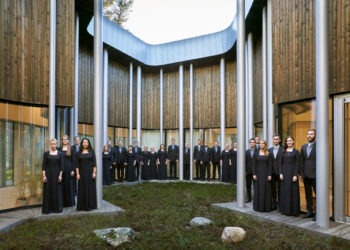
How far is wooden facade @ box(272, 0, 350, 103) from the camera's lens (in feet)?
18.9

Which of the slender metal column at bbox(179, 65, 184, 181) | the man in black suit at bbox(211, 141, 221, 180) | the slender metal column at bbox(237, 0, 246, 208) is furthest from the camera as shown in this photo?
the slender metal column at bbox(179, 65, 184, 181)

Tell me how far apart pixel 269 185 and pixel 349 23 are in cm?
351

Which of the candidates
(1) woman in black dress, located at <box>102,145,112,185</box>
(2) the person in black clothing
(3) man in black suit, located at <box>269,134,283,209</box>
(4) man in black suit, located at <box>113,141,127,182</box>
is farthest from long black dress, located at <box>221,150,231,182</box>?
(3) man in black suit, located at <box>269,134,283,209</box>

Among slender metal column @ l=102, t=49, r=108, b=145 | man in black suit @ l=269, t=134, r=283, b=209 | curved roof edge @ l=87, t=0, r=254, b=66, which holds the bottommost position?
man in black suit @ l=269, t=134, r=283, b=209

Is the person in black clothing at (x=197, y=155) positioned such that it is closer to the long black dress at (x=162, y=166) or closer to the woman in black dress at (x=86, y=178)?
the long black dress at (x=162, y=166)

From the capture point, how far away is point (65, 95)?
804 centimetres

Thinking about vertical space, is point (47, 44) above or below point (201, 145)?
above

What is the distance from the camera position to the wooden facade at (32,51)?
684 centimetres

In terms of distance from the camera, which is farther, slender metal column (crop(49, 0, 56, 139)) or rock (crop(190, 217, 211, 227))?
slender metal column (crop(49, 0, 56, 139))

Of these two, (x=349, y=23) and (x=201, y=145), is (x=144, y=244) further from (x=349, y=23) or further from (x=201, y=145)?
(x=201, y=145)

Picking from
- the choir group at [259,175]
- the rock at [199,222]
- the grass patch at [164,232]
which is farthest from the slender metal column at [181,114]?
the rock at [199,222]

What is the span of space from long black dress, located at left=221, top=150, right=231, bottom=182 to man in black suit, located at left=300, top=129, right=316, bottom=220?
6.84 metres

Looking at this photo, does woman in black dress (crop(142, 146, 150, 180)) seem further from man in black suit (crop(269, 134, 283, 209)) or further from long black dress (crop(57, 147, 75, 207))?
man in black suit (crop(269, 134, 283, 209))

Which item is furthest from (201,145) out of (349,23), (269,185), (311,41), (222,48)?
(349,23)
